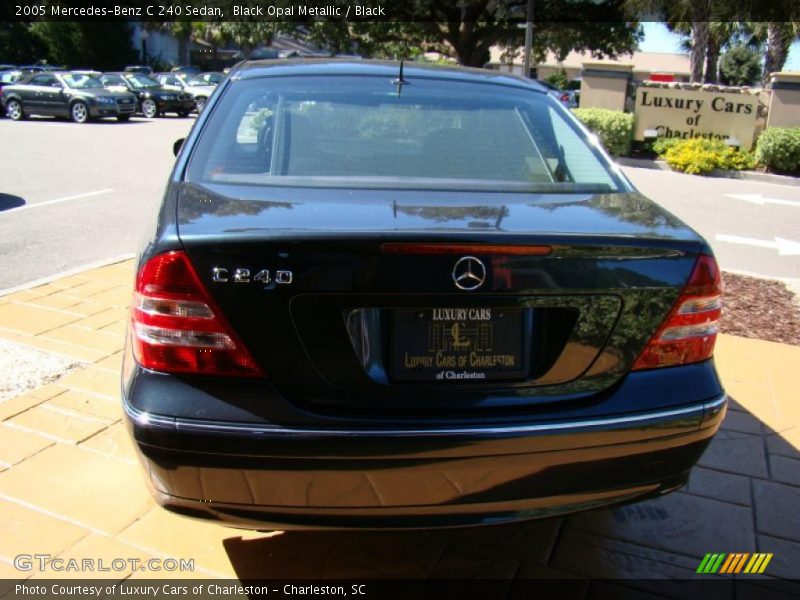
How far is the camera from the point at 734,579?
9.15 feet

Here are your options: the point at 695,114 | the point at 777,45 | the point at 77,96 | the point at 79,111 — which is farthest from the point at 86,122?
the point at 777,45

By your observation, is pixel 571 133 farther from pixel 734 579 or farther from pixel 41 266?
pixel 41 266

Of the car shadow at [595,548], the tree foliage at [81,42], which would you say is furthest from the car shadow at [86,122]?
the tree foliage at [81,42]

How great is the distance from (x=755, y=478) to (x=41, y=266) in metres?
5.59

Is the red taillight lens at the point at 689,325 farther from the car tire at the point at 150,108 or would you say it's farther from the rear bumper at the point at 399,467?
the car tire at the point at 150,108

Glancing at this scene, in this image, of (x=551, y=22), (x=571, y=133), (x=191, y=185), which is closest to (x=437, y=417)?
(x=191, y=185)

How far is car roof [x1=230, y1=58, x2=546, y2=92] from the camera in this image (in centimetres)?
339

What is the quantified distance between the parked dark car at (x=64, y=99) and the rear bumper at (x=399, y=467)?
22654 mm

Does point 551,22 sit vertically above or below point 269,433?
above

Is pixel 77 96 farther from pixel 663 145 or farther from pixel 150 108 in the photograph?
pixel 663 145

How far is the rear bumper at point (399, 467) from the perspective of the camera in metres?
2.11

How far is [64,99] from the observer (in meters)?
22.5

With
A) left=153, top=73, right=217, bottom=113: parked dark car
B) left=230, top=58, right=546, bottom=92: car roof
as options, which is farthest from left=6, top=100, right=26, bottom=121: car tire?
left=230, top=58, right=546, bottom=92: car roof

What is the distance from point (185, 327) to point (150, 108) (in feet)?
84.7
